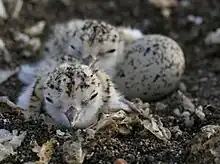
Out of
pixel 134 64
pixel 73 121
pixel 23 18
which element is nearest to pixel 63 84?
pixel 73 121

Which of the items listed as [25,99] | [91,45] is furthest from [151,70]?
[25,99]

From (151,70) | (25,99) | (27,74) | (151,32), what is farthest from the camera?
(151,32)

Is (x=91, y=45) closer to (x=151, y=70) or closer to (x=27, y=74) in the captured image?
(x=151, y=70)

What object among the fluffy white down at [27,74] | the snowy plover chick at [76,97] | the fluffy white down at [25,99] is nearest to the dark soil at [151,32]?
the fluffy white down at [27,74]

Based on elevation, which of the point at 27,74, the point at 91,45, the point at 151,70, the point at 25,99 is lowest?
the point at 27,74

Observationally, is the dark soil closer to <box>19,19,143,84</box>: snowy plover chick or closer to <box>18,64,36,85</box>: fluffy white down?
<box>18,64,36,85</box>: fluffy white down

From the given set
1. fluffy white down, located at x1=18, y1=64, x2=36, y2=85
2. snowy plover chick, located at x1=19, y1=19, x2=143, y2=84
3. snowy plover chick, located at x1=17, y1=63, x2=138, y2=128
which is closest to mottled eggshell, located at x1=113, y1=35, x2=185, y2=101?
snowy plover chick, located at x1=19, y1=19, x2=143, y2=84

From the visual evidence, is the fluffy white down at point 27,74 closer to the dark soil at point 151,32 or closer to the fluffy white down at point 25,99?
the dark soil at point 151,32
